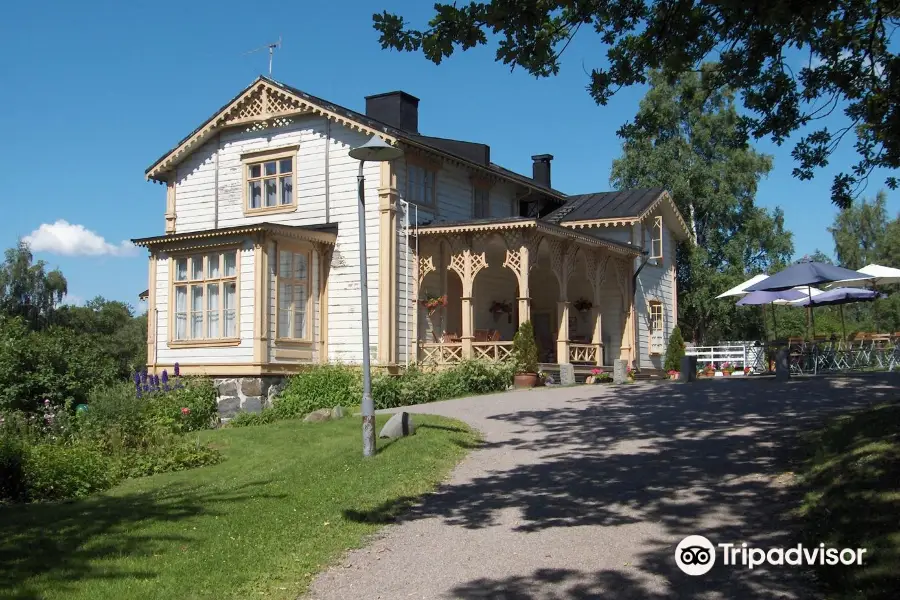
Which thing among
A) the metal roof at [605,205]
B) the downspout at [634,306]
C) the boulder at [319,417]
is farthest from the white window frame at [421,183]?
the boulder at [319,417]

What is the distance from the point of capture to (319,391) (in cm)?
1947

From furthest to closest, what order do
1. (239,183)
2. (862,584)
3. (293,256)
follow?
(239,183), (293,256), (862,584)

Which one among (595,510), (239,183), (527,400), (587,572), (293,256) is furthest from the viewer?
(239,183)

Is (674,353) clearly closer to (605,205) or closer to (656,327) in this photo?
(656,327)

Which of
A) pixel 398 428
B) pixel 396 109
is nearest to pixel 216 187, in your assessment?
pixel 396 109

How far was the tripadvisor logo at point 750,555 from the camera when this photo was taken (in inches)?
242

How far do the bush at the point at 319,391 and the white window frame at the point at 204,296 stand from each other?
1.98 meters

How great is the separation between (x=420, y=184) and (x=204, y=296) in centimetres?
611

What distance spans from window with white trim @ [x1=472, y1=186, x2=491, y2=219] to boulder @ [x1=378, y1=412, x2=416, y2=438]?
12.8 metres

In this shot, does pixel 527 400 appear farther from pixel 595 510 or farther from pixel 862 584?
pixel 862 584

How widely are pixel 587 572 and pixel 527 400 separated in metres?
10.4

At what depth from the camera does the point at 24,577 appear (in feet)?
22.1

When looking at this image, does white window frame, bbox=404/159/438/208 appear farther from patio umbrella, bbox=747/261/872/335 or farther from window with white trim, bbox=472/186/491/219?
patio umbrella, bbox=747/261/872/335

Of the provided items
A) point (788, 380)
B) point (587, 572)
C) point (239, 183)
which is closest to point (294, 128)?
point (239, 183)
